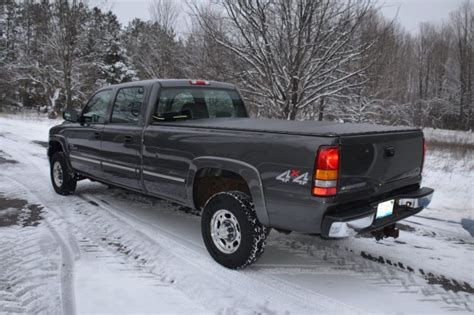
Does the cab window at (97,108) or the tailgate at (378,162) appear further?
the cab window at (97,108)

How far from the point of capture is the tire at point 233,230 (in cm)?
379

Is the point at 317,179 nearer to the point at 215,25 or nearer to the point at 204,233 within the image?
the point at 204,233

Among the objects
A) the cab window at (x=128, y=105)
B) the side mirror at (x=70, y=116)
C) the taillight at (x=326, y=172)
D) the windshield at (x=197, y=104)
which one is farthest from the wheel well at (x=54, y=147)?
the taillight at (x=326, y=172)

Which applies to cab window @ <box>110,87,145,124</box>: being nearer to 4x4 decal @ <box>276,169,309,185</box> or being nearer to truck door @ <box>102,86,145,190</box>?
truck door @ <box>102,86,145,190</box>

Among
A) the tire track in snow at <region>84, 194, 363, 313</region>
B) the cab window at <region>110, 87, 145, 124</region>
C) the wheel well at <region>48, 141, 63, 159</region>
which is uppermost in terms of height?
the cab window at <region>110, 87, 145, 124</region>

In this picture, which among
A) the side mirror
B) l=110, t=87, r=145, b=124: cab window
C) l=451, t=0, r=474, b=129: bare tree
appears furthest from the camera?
l=451, t=0, r=474, b=129: bare tree

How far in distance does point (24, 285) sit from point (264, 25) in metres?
6.64

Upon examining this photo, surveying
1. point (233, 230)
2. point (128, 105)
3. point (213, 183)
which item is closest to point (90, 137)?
point (128, 105)

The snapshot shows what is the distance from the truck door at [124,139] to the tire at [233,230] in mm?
1356

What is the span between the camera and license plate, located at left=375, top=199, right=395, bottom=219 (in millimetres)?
3607

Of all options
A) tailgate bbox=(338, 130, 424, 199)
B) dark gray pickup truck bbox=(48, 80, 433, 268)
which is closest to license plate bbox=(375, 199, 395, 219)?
dark gray pickup truck bbox=(48, 80, 433, 268)

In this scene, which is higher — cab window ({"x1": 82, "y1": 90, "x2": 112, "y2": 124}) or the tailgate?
cab window ({"x1": 82, "y1": 90, "x2": 112, "y2": 124})

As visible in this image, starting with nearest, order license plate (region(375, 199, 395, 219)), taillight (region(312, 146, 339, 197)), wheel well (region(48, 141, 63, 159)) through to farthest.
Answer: taillight (region(312, 146, 339, 197)) < license plate (region(375, 199, 395, 219)) < wheel well (region(48, 141, 63, 159))

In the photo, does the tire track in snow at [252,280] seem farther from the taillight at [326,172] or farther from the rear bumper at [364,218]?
the taillight at [326,172]
